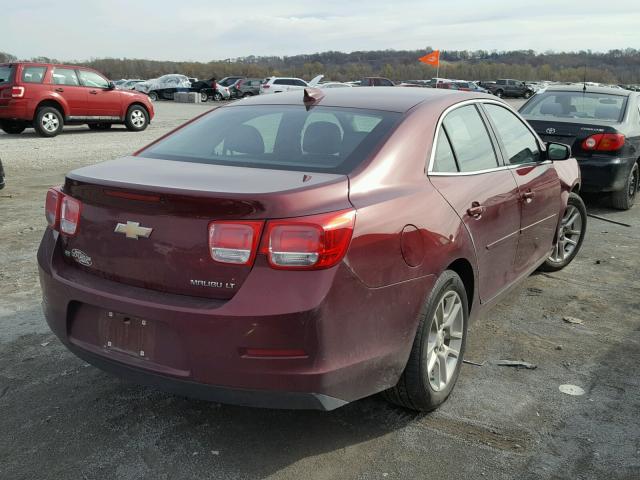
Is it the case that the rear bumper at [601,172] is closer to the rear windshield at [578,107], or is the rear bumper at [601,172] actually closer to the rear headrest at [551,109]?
the rear windshield at [578,107]

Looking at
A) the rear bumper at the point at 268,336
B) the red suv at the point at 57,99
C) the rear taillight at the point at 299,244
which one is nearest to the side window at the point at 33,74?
the red suv at the point at 57,99

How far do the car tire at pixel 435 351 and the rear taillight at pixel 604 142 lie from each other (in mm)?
5233

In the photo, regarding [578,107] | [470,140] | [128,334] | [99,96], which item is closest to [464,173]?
[470,140]

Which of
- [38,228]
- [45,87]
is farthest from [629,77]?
[38,228]

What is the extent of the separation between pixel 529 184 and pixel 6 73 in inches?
589

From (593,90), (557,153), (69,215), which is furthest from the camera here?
(593,90)

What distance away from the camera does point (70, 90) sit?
649 inches

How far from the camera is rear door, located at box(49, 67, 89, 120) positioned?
16281 millimetres

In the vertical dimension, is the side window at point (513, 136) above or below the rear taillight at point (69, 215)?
above

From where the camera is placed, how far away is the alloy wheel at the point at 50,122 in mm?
16250

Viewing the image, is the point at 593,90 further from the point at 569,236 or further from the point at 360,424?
the point at 360,424

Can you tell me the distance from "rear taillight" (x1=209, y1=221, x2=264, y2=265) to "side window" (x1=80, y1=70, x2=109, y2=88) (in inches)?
621

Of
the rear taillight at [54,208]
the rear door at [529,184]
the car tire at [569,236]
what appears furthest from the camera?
the car tire at [569,236]

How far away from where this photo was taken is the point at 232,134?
365cm
